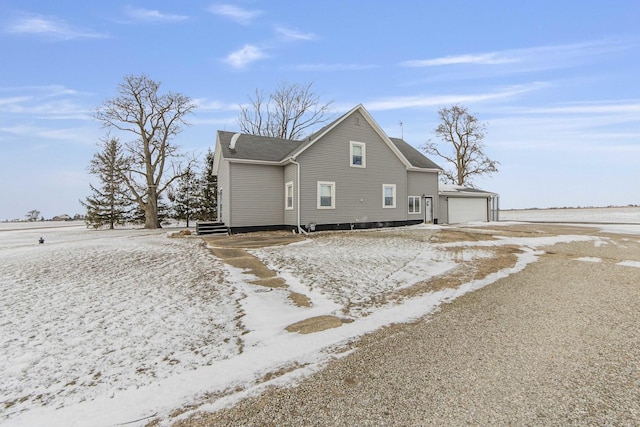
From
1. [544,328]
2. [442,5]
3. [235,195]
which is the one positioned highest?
[442,5]

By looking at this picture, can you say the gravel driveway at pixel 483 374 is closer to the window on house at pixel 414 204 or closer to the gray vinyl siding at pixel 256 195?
the gray vinyl siding at pixel 256 195

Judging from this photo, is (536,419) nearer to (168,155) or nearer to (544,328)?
(544,328)

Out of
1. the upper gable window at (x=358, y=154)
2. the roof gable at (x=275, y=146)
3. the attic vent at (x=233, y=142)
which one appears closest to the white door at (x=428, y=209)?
the roof gable at (x=275, y=146)

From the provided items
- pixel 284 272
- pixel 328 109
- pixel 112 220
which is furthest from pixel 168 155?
pixel 284 272

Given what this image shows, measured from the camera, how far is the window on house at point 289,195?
16727 millimetres

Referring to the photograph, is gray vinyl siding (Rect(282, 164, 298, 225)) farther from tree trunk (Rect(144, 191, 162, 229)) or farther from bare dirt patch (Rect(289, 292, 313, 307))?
tree trunk (Rect(144, 191, 162, 229))

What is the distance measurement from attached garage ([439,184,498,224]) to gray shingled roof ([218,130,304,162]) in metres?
12.9

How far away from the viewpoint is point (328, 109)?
109 ft

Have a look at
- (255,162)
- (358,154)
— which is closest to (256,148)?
(255,162)

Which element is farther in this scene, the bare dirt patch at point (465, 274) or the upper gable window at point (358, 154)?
the upper gable window at point (358, 154)

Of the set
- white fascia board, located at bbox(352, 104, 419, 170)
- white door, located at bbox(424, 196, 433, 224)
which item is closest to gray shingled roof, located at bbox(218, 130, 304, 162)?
white fascia board, located at bbox(352, 104, 419, 170)

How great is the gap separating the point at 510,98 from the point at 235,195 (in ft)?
62.5

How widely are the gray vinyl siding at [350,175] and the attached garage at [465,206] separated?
606 cm

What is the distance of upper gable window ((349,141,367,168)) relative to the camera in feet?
57.9
